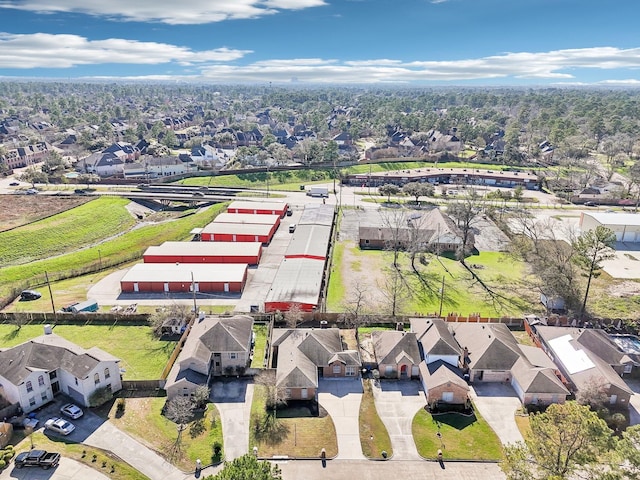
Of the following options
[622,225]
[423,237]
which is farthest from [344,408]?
[622,225]

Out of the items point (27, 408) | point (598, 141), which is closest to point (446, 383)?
point (27, 408)

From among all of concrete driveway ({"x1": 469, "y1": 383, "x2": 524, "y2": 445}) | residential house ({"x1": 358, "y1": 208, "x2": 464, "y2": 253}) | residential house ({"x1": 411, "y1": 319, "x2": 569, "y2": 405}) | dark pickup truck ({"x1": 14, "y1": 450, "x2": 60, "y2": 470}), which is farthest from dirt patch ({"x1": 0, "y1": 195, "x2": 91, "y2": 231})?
concrete driveway ({"x1": 469, "y1": 383, "x2": 524, "y2": 445})

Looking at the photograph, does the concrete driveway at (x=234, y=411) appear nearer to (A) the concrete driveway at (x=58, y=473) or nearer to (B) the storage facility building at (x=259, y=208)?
(A) the concrete driveway at (x=58, y=473)

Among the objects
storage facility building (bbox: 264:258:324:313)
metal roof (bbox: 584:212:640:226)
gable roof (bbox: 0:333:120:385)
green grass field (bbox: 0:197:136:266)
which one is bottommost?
green grass field (bbox: 0:197:136:266)

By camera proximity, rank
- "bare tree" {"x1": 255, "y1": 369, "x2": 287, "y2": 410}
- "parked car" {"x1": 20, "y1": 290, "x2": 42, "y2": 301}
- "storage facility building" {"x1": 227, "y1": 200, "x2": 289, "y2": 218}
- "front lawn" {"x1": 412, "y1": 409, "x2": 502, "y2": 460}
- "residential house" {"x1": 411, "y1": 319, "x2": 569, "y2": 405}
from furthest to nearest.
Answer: "storage facility building" {"x1": 227, "y1": 200, "x2": 289, "y2": 218}
"parked car" {"x1": 20, "y1": 290, "x2": 42, "y2": 301}
"residential house" {"x1": 411, "y1": 319, "x2": 569, "y2": 405}
"bare tree" {"x1": 255, "y1": 369, "x2": 287, "y2": 410}
"front lawn" {"x1": 412, "y1": 409, "x2": 502, "y2": 460}

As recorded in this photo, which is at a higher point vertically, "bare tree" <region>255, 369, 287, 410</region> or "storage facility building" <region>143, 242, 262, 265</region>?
"storage facility building" <region>143, 242, 262, 265</region>

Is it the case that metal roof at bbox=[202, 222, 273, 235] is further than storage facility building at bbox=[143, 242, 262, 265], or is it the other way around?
metal roof at bbox=[202, 222, 273, 235]

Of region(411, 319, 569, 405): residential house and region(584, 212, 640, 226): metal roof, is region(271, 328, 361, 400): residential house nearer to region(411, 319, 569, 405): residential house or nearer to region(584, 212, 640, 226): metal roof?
region(411, 319, 569, 405): residential house
